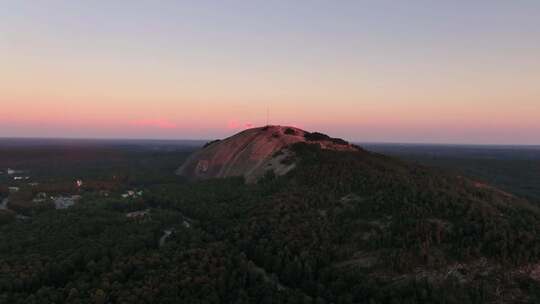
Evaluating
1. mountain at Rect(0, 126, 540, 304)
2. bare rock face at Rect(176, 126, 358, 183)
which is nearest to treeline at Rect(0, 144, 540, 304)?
→ mountain at Rect(0, 126, 540, 304)

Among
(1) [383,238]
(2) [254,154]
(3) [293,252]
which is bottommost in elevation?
(3) [293,252]

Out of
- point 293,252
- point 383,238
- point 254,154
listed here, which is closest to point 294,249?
point 293,252

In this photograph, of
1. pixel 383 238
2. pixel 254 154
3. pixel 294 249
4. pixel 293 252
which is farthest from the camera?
pixel 254 154

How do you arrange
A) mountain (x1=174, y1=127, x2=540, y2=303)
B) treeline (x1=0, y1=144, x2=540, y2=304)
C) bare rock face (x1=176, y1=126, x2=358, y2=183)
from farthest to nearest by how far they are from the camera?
bare rock face (x1=176, y1=126, x2=358, y2=183) → mountain (x1=174, y1=127, x2=540, y2=303) → treeline (x1=0, y1=144, x2=540, y2=304)

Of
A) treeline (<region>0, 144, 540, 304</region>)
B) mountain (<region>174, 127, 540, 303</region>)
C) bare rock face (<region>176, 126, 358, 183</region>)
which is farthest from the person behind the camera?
bare rock face (<region>176, 126, 358, 183</region>)

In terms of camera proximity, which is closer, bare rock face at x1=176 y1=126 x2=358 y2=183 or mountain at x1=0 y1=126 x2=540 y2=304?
mountain at x1=0 y1=126 x2=540 y2=304

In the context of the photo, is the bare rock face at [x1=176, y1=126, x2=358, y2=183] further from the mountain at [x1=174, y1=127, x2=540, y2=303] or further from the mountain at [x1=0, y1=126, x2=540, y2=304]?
the mountain at [x1=0, y1=126, x2=540, y2=304]

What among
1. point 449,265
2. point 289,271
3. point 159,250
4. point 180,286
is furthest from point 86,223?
point 449,265

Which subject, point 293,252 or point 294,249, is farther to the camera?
point 294,249

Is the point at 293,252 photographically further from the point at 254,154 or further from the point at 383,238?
the point at 254,154
